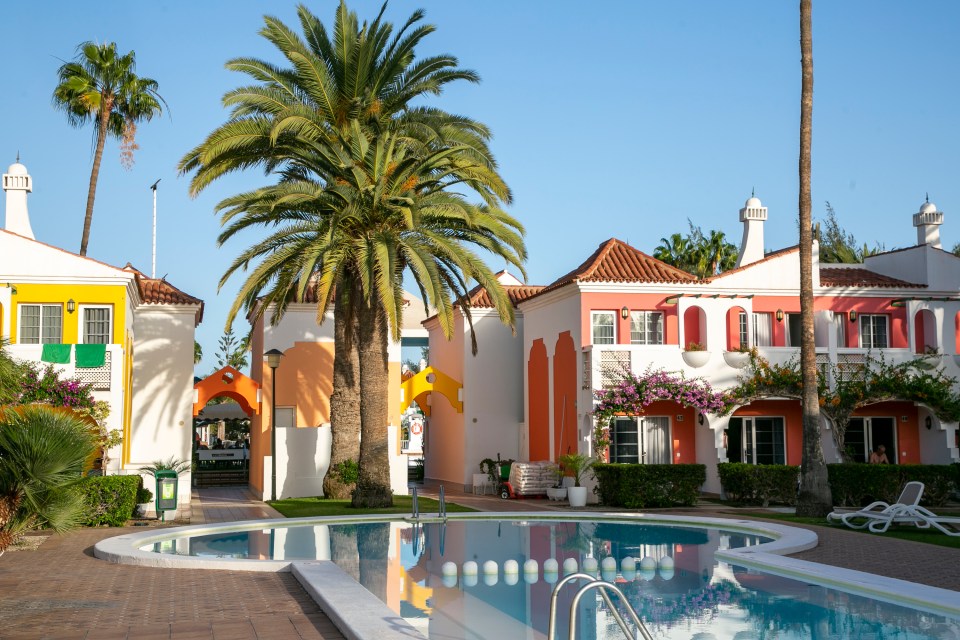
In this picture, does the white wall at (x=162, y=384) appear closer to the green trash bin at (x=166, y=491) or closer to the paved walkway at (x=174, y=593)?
the green trash bin at (x=166, y=491)

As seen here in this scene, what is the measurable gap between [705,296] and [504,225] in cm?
824

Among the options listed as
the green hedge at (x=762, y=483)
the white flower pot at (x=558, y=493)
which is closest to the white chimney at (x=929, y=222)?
the green hedge at (x=762, y=483)

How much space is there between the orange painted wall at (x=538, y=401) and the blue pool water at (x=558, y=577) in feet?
34.0

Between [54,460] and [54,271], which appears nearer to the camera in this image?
[54,460]

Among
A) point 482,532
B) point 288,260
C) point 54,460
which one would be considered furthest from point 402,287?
point 54,460

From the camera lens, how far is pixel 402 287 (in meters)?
23.4

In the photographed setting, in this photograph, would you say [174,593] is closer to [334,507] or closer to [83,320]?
[334,507]

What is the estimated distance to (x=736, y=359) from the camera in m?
29.0

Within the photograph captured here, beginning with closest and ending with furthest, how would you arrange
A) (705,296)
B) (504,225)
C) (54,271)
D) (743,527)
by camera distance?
(743,527) < (504,225) < (54,271) < (705,296)

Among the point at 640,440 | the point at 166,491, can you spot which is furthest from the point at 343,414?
the point at 640,440

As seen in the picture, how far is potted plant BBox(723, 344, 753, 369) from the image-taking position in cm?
2902

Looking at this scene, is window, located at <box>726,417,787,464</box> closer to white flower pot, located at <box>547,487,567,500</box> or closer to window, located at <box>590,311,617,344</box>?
window, located at <box>590,311,617,344</box>

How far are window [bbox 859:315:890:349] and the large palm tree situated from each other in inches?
526

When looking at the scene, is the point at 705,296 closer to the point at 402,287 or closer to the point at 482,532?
the point at 402,287
